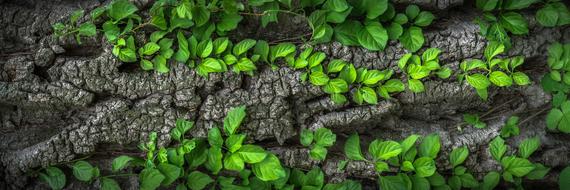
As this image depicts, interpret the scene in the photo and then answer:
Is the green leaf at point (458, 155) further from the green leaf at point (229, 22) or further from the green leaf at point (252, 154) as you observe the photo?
the green leaf at point (229, 22)

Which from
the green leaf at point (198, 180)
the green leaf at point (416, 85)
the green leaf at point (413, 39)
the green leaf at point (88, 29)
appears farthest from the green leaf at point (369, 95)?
the green leaf at point (88, 29)

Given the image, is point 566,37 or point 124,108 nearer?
point 124,108

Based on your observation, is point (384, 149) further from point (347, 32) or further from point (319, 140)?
point (347, 32)

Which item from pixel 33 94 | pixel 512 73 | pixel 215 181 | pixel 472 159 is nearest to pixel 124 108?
pixel 33 94

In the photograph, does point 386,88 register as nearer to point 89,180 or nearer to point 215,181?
point 215,181

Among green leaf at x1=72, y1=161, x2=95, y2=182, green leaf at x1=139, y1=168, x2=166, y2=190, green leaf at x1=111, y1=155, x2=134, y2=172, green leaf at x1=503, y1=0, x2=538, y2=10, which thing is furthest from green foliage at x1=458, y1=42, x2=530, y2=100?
green leaf at x1=72, y1=161, x2=95, y2=182

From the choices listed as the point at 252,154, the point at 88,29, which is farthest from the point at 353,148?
the point at 88,29
